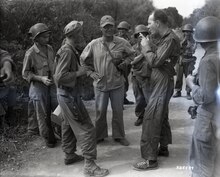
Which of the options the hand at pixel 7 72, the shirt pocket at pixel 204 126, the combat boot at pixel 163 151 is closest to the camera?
the shirt pocket at pixel 204 126

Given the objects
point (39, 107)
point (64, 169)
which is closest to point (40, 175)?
point (64, 169)

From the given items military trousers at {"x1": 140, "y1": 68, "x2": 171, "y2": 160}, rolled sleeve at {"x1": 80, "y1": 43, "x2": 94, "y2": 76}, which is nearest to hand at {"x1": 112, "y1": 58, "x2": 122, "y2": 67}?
rolled sleeve at {"x1": 80, "y1": 43, "x2": 94, "y2": 76}

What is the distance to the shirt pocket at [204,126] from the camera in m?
3.76

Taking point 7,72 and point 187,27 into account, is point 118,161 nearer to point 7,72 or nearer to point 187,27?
point 7,72

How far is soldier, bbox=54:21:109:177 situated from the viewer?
4805mm

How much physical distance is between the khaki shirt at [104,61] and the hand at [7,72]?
1983 mm

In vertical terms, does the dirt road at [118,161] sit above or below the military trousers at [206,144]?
below

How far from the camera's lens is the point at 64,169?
5160mm

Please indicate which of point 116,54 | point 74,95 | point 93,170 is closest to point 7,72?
point 74,95

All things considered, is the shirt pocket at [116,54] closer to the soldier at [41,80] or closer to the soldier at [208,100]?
the soldier at [41,80]

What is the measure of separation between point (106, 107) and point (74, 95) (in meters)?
1.21

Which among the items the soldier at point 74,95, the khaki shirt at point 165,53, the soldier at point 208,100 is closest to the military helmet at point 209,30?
the soldier at point 208,100

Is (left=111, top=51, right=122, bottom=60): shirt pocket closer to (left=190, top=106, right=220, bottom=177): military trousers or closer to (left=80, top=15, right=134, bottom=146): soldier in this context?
(left=80, top=15, right=134, bottom=146): soldier

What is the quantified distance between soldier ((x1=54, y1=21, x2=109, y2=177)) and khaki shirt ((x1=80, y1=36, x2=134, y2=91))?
955 mm
